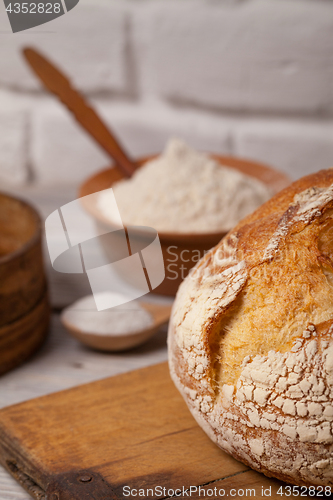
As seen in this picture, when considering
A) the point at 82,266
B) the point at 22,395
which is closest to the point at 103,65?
the point at 82,266

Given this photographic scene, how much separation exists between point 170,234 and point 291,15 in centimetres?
73

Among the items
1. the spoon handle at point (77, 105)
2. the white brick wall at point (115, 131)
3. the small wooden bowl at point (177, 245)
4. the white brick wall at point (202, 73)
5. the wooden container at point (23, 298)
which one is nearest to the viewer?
the wooden container at point (23, 298)

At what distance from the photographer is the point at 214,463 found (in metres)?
0.62

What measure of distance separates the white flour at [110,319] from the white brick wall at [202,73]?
0.72 m

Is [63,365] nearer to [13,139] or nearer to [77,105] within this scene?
[77,105]

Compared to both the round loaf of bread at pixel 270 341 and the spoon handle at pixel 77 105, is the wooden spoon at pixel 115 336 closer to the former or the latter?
the round loaf of bread at pixel 270 341

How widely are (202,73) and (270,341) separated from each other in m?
1.05

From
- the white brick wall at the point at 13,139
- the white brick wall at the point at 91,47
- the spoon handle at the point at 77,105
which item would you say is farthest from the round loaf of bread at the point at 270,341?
the white brick wall at the point at 13,139

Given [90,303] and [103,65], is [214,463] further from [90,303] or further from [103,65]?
[103,65]

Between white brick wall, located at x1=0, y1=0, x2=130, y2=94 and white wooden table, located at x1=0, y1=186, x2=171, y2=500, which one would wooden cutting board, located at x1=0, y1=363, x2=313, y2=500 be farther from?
white brick wall, located at x1=0, y1=0, x2=130, y2=94

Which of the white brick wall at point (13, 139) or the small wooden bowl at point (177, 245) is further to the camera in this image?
the white brick wall at point (13, 139)

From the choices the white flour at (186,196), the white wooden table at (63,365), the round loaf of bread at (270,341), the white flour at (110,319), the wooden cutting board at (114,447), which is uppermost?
the round loaf of bread at (270,341)

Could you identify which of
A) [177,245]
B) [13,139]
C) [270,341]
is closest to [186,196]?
[177,245]

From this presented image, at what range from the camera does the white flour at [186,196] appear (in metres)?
0.95
